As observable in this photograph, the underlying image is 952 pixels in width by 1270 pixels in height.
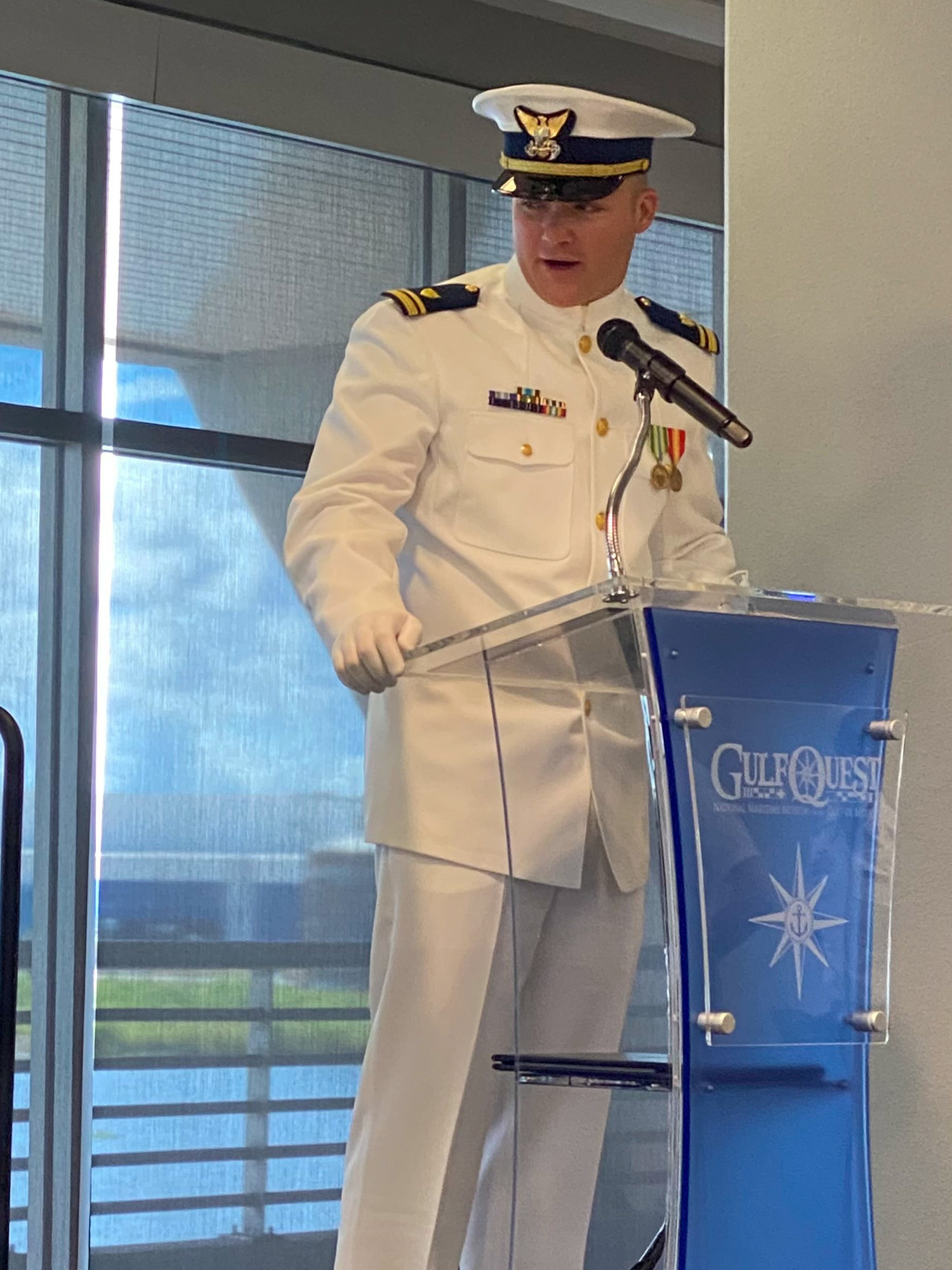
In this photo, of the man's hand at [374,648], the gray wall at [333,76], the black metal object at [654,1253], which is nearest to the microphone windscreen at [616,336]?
the man's hand at [374,648]

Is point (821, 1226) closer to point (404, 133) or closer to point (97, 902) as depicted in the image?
point (97, 902)

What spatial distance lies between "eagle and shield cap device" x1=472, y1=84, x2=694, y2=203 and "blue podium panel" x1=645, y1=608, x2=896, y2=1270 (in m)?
0.67

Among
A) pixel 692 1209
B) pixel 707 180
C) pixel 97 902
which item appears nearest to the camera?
pixel 692 1209

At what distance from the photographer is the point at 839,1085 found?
4.39ft

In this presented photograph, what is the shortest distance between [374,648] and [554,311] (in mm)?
532

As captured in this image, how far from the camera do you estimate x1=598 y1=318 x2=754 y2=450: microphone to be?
1.45 meters

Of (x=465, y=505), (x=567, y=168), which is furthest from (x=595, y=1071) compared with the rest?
(x=567, y=168)

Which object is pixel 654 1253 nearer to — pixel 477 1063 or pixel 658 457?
pixel 477 1063

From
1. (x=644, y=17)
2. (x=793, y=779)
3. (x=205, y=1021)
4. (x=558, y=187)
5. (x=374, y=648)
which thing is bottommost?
(x=205, y=1021)

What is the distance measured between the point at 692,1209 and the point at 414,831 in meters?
0.49

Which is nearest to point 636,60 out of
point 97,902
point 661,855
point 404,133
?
point 404,133

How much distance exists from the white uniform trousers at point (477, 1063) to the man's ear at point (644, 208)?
741 mm

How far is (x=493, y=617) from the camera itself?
1698mm

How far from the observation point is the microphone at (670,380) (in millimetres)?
1450
